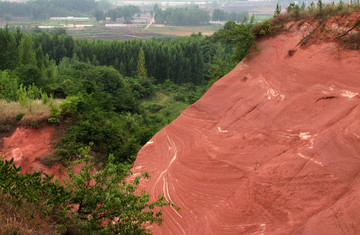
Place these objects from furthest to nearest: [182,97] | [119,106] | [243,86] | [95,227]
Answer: [182,97] → [119,106] → [243,86] → [95,227]

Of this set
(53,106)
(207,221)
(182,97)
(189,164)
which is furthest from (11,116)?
(182,97)

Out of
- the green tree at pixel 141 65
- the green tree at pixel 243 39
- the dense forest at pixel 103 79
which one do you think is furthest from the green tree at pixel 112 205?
the green tree at pixel 141 65

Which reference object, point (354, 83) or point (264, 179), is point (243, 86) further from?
point (264, 179)

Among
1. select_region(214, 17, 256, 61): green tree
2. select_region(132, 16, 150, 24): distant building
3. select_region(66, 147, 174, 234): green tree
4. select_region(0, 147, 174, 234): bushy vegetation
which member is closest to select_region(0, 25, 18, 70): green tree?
select_region(214, 17, 256, 61): green tree

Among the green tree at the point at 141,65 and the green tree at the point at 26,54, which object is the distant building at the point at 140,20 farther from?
the green tree at the point at 26,54

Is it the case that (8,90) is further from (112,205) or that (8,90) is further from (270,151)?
(270,151)

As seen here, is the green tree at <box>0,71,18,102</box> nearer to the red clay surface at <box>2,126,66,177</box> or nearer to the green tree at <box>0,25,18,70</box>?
the red clay surface at <box>2,126,66,177</box>

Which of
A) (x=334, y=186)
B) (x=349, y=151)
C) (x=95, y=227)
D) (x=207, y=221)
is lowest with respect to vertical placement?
(x=207, y=221)

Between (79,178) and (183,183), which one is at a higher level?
(79,178)
